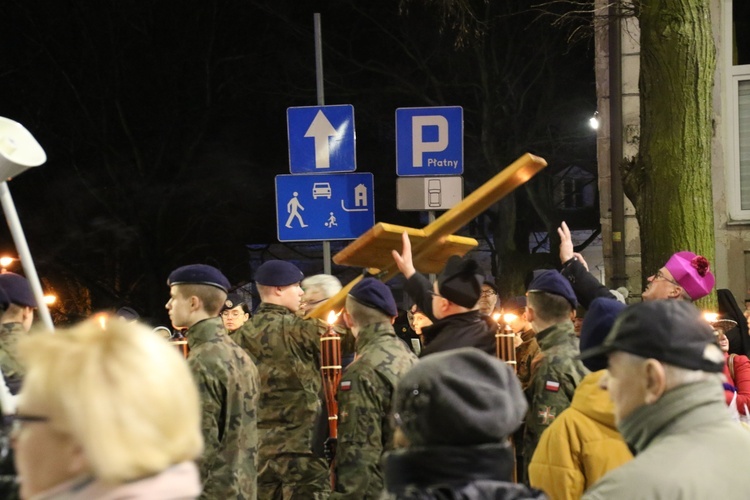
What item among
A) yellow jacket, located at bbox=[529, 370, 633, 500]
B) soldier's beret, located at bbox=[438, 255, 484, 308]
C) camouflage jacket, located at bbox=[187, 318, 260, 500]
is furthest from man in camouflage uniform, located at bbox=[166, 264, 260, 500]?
yellow jacket, located at bbox=[529, 370, 633, 500]

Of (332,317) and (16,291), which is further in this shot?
(332,317)

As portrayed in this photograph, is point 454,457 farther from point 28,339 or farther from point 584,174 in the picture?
point 584,174

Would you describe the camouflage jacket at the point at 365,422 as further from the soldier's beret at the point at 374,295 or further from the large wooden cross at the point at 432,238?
the large wooden cross at the point at 432,238

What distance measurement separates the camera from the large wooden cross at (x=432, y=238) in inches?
→ 241

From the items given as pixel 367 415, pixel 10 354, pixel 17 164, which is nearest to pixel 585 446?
pixel 367 415

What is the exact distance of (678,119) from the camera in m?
7.83

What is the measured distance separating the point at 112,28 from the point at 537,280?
65.3 feet

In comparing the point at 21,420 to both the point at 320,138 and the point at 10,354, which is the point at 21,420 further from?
the point at 320,138

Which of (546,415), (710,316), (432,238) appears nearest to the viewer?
(546,415)

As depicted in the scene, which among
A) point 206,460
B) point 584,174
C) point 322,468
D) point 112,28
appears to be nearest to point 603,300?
point 206,460

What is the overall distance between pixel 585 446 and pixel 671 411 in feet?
3.58

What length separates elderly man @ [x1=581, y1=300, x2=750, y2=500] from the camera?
9.34ft

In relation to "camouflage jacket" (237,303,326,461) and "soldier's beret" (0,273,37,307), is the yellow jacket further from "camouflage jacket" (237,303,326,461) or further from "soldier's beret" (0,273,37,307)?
"camouflage jacket" (237,303,326,461)

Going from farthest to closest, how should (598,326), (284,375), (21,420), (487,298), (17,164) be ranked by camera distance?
(487,298)
(284,375)
(598,326)
(17,164)
(21,420)
